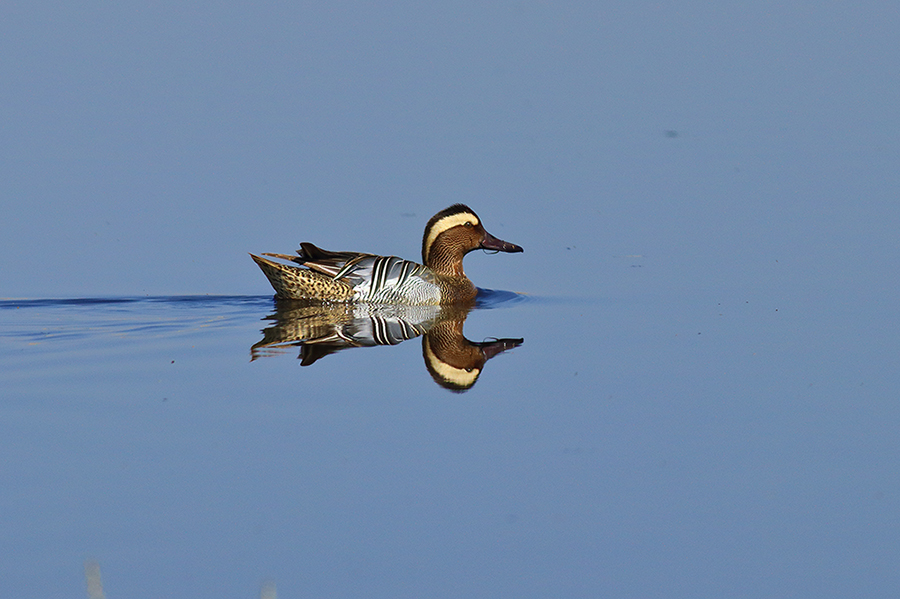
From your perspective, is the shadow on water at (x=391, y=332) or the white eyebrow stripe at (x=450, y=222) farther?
the white eyebrow stripe at (x=450, y=222)

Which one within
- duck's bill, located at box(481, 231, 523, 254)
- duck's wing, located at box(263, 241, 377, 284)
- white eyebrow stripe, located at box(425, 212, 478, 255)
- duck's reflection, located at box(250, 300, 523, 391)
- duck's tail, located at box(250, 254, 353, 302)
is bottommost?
duck's reflection, located at box(250, 300, 523, 391)

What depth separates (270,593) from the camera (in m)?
2.91

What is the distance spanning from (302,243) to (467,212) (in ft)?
6.30

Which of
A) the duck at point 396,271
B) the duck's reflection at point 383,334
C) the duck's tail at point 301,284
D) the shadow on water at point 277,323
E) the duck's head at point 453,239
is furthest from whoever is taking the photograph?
the duck's head at point 453,239

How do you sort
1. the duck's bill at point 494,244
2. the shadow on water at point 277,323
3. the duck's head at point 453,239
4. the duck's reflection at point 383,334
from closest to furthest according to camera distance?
the duck's reflection at point 383,334 < the shadow on water at point 277,323 < the duck's bill at point 494,244 < the duck's head at point 453,239

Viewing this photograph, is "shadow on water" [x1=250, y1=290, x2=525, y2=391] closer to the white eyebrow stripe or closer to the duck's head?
the duck's head

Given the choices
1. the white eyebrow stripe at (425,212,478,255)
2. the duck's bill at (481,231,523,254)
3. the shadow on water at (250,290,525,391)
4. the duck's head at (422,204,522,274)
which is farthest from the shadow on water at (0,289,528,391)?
the white eyebrow stripe at (425,212,478,255)

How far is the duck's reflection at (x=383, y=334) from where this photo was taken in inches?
339

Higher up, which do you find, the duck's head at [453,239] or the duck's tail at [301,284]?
the duck's head at [453,239]

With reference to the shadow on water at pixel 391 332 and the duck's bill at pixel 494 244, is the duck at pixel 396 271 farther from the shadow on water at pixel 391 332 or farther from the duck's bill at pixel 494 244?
the shadow on water at pixel 391 332

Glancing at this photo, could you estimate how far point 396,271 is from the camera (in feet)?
38.1

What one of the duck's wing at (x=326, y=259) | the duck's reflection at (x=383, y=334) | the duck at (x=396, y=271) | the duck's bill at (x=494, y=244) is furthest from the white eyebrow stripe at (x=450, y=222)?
the duck's wing at (x=326, y=259)

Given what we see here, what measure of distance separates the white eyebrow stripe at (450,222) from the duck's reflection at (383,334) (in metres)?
1.05

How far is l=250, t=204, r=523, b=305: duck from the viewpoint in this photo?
11.4 meters
